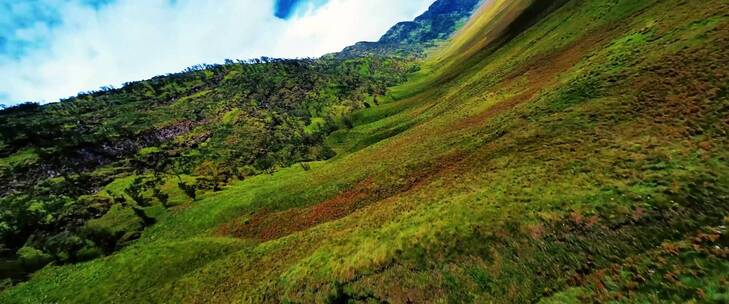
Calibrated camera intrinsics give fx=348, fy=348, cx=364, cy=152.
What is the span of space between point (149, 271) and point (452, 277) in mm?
45294

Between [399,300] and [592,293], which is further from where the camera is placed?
[399,300]

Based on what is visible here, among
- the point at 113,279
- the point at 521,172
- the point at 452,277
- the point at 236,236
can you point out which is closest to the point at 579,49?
the point at 521,172

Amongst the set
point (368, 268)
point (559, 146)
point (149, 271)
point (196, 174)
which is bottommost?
point (559, 146)

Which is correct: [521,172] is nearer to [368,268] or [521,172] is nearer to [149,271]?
[368,268]

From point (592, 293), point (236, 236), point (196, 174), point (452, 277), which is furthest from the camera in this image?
point (196, 174)

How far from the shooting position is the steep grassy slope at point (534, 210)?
1916cm

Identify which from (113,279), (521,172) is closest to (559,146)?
(521,172)

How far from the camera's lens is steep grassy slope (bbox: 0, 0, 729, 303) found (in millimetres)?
19156

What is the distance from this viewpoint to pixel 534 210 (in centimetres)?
2477

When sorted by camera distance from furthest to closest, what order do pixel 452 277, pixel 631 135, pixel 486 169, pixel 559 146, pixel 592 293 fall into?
pixel 486 169 → pixel 559 146 → pixel 631 135 → pixel 452 277 → pixel 592 293

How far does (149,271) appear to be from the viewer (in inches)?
1934

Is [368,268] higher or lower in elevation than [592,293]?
higher

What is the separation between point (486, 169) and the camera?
37.1m

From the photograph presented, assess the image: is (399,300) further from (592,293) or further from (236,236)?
(236,236)
